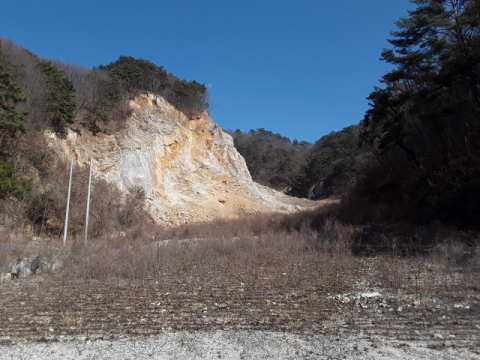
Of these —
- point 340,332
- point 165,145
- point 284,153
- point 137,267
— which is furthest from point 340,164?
point 340,332

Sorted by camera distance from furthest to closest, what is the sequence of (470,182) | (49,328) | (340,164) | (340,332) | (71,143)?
(340,164), (71,143), (470,182), (49,328), (340,332)

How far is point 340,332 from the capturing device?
4.52 meters

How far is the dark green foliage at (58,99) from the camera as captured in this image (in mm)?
20844

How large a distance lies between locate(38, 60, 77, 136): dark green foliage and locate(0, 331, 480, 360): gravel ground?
20141mm

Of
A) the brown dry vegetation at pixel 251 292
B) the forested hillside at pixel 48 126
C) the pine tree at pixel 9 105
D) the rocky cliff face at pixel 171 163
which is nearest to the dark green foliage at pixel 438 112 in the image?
the brown dry vegetation at pixel 251 292

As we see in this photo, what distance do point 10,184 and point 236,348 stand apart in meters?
15.6

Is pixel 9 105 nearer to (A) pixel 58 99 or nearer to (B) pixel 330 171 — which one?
(A) pixel 58 99

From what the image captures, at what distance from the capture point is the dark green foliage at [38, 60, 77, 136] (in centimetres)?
2084

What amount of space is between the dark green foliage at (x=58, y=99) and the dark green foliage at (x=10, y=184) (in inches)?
253

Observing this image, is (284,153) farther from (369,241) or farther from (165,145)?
(369,241)

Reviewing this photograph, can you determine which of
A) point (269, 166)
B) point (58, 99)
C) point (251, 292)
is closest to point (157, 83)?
point (58, 99)

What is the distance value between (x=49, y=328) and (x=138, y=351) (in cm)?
181

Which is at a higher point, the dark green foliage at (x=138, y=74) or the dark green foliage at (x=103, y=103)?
the dark green foliage at (x=138, y=74)

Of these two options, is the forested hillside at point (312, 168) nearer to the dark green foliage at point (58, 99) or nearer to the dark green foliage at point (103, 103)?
the dark green foliage at point (103, 103)
